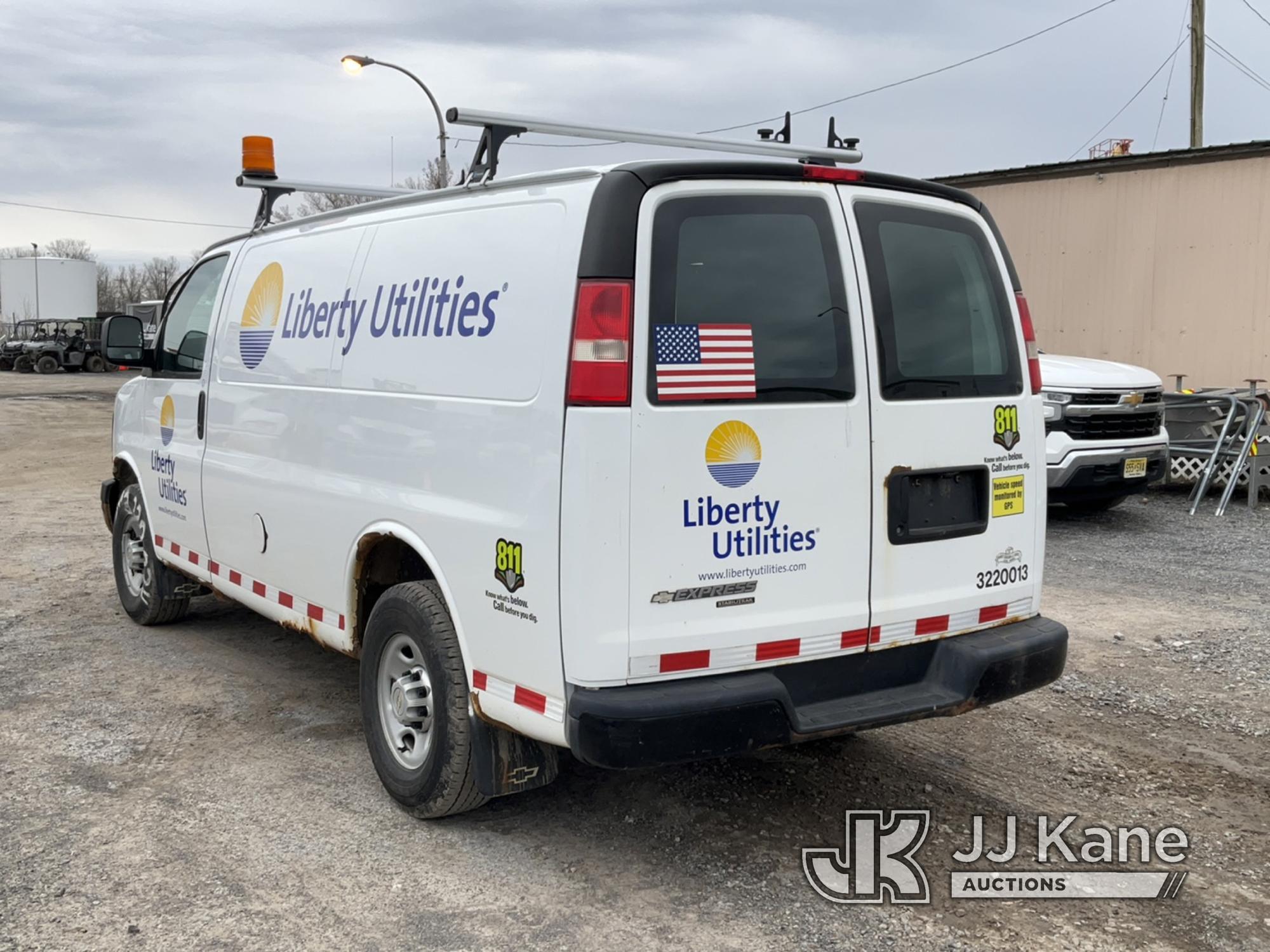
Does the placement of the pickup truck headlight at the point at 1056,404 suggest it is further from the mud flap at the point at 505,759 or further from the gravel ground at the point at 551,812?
the mud flap at the point at 505,759

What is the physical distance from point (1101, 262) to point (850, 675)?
1122cm

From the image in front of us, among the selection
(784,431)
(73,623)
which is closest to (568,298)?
(784,431)

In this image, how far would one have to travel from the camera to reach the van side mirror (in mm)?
6141

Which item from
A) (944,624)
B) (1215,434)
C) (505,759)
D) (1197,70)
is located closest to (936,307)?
(944,624)

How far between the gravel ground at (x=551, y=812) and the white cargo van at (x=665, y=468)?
38cm

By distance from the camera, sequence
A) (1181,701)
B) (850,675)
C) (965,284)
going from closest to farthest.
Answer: (850,675)
(965,284)
(1181,701)

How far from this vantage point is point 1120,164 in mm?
13031

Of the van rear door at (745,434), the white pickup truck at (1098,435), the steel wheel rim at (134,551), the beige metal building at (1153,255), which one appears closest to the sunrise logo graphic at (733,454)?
the van rear door at (745,434)

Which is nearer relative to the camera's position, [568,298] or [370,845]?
[568,298]

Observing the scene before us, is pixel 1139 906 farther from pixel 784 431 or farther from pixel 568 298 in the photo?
pixel 568 298

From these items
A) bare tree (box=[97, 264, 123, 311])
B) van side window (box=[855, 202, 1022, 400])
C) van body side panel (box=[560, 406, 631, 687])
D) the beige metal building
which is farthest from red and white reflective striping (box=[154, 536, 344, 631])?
bare tree (box=[97, 264, 123, 311])

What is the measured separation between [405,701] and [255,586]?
1.46 meters

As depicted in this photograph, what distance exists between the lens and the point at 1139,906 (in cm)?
348

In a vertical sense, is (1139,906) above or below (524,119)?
below
